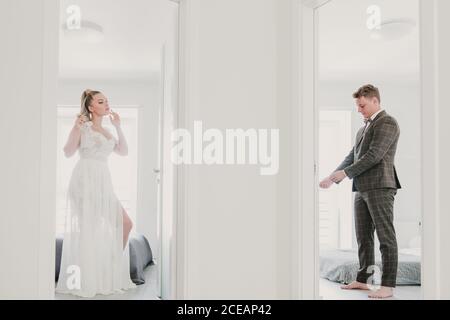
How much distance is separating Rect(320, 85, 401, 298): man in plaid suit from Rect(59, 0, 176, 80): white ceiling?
1.29m

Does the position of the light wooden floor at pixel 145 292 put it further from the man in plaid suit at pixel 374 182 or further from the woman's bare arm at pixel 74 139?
the man in plaid suit at pixel 374 182

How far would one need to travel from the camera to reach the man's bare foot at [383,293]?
2464 millimetres

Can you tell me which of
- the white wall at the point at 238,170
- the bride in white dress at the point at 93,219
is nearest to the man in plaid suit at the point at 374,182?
the white wall at the point at 238,170

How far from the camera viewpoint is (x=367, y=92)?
104 inches

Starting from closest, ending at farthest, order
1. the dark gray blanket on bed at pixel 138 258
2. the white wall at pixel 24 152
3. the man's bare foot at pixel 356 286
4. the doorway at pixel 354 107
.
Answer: the white wall at pixel 24 152 → the doorway at pixel 354 107 → the dark gray blanket on bed at pixel 138 258 → the man's bare foot at pixel 356 286

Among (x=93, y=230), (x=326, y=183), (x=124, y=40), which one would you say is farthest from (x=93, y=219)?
(x=326, y=183)

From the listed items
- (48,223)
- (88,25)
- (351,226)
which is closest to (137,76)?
(88,25)

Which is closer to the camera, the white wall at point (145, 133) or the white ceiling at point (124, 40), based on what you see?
the white ceiling at point (124, 40)

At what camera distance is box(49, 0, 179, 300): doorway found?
7.70 feet

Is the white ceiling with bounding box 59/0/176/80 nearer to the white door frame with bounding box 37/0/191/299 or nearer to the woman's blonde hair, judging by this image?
the woman's blonde hair

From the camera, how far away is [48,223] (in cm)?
209

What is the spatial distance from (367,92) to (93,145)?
1633mm

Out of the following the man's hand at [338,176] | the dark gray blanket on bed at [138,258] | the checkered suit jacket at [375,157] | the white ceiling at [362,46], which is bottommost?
the dark gray blanket on bed at [138,258]
